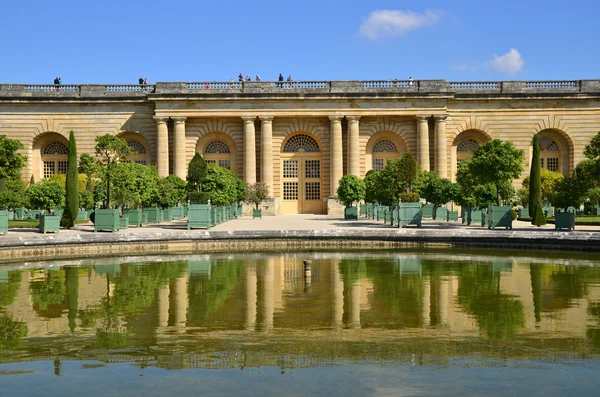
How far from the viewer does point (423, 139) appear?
173 feet

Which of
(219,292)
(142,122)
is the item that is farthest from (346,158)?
(219,292)

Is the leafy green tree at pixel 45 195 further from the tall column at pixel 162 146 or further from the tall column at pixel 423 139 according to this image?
the tall column at pixel 423 139

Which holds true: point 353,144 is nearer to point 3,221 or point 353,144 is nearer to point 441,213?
point 441,213

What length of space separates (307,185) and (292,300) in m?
41.8

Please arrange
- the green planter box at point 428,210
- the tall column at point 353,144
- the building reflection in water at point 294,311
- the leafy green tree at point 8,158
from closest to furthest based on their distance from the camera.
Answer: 1. the building reflection in water at point 294,311
2. the leafy green tree at point 8,158
3. the green planter box at point 428,210
4. the tall column at point 353,144

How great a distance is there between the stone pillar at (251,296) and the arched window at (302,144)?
117 feet

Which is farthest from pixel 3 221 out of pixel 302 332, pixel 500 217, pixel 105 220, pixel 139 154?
pixel 139 154

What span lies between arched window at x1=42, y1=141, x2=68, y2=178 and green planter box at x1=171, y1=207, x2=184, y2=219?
552 inches

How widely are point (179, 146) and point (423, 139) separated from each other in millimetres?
18795

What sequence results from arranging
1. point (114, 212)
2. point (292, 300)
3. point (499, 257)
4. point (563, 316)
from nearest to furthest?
point (563, 316) → point (292, 300) → point (499, 257) → point (114, 212)

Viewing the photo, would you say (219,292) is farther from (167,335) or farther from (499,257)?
(499,257)

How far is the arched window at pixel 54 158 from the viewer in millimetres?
54781

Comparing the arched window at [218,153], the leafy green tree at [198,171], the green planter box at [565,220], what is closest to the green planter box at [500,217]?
the green planter box at [565,220]

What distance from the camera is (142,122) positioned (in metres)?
53.8
